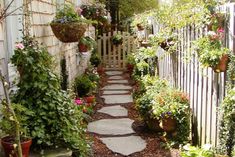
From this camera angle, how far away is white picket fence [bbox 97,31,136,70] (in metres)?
11.7

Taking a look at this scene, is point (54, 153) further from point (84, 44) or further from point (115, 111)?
point (84, 44)

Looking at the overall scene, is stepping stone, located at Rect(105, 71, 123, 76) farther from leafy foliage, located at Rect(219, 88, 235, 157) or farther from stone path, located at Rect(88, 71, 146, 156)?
leafy foliage, located at Rect(219, 88, 235, 157)

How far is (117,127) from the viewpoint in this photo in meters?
5.38

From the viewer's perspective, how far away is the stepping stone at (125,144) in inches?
173

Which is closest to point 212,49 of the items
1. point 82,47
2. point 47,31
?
point 47,31

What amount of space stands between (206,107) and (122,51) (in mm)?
8032

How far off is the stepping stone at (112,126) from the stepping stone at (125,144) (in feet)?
0.85

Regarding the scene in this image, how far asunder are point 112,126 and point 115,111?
3.07 feet

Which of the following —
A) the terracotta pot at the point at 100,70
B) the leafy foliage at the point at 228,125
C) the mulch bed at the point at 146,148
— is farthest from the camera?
the terracotta pot at the point at 100,70

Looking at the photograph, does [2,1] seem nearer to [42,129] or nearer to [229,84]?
[42,129]

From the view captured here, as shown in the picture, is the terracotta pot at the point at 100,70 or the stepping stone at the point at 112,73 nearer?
the terracotta pot at the point at 100,70

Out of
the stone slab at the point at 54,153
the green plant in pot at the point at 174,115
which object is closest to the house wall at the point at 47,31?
the stone slab at the point at 54,153

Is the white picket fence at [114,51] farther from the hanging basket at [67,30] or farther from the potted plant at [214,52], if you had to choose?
the potted plant at [214,52]

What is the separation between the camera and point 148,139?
4.85m
